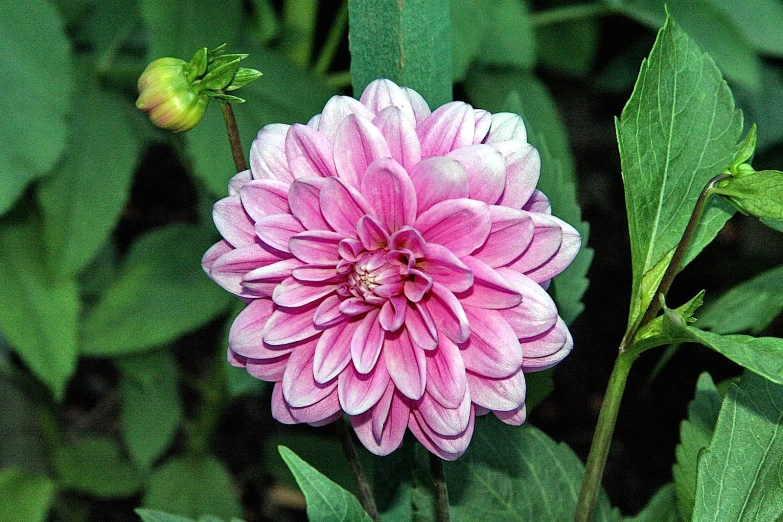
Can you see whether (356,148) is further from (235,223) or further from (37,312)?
(37,312)

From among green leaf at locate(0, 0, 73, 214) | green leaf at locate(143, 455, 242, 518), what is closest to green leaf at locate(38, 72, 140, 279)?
green leaf at locate(0, 0, 73, 214)

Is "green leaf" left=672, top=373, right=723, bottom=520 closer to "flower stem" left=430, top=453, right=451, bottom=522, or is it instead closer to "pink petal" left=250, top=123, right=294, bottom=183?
"flower stem" left=430, top=453, right=451, bottom=522

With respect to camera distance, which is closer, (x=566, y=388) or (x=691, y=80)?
(x=691, y=80)

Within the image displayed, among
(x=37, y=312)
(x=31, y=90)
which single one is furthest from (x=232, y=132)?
(x=37, y=312)

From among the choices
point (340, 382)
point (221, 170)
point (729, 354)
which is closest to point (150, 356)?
point (221, 170)

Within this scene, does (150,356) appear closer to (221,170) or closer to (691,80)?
(221,170)

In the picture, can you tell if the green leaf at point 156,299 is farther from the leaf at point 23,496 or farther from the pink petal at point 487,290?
the pink petal at point 487,290
